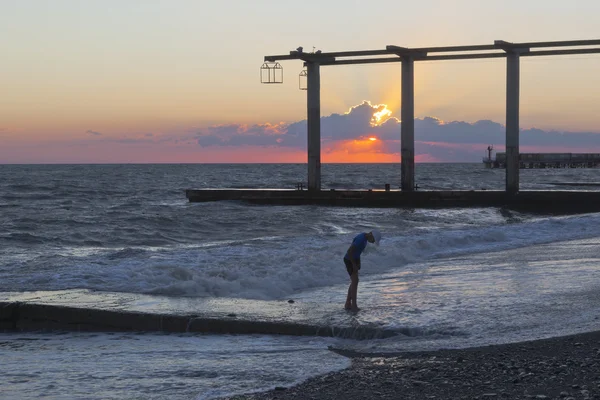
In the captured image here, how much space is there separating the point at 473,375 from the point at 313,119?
3705 centimetres

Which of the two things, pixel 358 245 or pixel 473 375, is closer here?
pixel 473 375

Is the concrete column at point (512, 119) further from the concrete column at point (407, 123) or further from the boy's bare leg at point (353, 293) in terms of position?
the boy's bare leg at point (353, 293)

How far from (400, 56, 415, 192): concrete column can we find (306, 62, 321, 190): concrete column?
15.6 ft

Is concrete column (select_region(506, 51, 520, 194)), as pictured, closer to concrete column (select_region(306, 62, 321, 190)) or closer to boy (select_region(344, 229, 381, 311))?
concrete column (select_region(306, 62, 321, 190))

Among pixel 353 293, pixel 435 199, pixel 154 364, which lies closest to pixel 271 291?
pixel 353 293

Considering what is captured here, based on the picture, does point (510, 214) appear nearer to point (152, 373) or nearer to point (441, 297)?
point (441, 297)

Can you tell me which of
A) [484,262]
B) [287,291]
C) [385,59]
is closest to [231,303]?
[287,291]

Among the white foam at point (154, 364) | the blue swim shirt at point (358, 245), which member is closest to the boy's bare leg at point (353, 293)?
the blue swim shirt at point (358, 245)

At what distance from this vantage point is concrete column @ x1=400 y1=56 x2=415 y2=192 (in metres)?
42.6

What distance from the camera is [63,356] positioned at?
10188 millimetres


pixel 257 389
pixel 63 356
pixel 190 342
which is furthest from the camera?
pixel 190 342

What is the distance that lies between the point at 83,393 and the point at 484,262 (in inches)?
482

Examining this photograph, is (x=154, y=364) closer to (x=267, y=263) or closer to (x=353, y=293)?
(x=353, y=293)

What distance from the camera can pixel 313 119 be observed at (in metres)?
44.7
